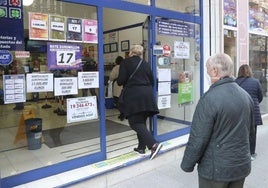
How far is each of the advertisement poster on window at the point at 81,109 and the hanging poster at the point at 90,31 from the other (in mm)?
736

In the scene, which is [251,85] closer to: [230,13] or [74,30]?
[230,13]

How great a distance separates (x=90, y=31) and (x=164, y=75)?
1.58 metres

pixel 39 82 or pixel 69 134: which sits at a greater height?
pixel 39 82

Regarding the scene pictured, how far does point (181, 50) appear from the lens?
5215mm

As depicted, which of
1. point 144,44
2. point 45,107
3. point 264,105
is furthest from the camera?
point 264,105

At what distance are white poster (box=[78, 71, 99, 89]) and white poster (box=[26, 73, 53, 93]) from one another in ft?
1.25

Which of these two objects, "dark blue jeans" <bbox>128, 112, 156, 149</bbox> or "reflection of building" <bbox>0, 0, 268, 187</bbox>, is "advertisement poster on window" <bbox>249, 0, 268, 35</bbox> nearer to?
"reflection of building" <bbox>0, 0, 268, 187</bbox>

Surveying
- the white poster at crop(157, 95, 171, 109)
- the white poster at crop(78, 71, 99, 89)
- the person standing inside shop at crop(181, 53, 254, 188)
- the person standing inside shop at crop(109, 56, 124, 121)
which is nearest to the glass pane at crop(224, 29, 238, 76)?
the white poster at crop(157, 95, 171, 109)

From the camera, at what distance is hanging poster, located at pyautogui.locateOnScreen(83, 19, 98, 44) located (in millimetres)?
3750

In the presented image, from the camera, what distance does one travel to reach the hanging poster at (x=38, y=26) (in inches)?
130

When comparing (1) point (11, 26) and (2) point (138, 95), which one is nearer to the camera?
(1) point (11, 26)

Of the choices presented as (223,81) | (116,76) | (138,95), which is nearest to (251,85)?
(138,95)

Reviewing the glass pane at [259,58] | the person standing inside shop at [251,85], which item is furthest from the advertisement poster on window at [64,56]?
the glass pane at [259,58]

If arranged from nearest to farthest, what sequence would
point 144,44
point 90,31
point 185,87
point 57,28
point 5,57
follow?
point 5,57, point 57,28, point 90,31, point 144,44, point 185,87
